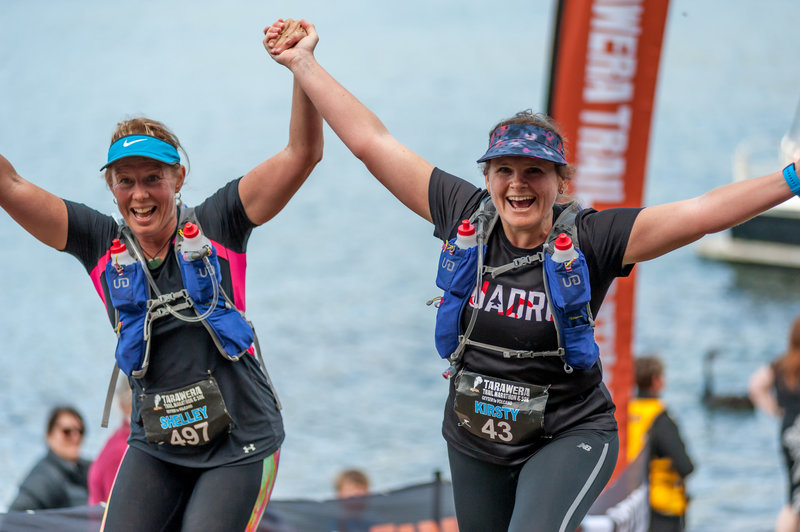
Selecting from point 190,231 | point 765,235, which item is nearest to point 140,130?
point 190,231

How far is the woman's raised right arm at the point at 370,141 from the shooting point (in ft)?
11.8

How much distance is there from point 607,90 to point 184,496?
3510 mm

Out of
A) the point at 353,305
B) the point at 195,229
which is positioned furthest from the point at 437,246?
the point at 195,229

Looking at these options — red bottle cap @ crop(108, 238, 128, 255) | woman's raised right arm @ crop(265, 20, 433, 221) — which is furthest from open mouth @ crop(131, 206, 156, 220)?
woman's raised right arm @ crop(265, 20, 433, 221)

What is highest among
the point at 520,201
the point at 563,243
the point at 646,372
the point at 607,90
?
the point at 607,90

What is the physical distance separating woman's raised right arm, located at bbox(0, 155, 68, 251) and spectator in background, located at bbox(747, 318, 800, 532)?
4.84 metres

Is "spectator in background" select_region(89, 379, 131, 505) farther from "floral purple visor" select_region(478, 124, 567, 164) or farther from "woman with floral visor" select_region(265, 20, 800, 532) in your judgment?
"floral purple visor" select_region(478, 124, 567, 164)

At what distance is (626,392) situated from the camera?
6.52 metres

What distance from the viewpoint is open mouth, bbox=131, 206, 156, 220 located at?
360 centimetres

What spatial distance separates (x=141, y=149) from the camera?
3.55 metres

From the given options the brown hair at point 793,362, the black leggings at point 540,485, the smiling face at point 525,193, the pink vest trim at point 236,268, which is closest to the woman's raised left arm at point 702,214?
the smiling face at point 525,193

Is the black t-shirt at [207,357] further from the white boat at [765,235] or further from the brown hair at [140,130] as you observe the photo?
the white boat at [765,235]

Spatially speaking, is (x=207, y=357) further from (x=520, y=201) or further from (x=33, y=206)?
(x=520, y=201)

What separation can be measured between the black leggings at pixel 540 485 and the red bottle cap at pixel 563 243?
0.62 m
